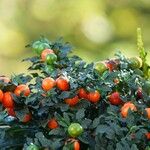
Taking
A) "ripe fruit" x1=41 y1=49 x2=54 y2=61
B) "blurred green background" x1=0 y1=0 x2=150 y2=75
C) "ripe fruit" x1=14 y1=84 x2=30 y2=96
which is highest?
"blurred green background" x1=0 y1=0 x2=150 y2=75

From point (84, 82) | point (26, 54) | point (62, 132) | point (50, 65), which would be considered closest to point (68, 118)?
point (62, 132)

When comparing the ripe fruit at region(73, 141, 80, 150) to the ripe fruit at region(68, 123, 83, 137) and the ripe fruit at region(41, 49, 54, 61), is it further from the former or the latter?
the ripe fruit at region(41, 49, 54, 61)

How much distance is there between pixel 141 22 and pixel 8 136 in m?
4.48

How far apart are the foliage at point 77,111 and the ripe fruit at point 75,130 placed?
0.02m

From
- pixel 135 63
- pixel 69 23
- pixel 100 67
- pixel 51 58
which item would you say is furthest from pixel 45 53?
pixel 69 23

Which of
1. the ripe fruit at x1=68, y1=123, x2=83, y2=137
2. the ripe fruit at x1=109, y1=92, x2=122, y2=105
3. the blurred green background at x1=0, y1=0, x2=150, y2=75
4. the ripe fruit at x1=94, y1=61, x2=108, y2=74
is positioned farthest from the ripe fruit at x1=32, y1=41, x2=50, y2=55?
the blurred green background at x1=0, y1=0, x2=150, y2=75

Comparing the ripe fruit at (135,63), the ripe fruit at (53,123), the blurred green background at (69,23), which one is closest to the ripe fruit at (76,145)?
the ripe fruit at (53,123)

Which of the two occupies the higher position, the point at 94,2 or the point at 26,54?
the point at 94,2

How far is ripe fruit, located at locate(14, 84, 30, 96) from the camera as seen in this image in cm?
180

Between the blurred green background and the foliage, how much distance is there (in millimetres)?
4017

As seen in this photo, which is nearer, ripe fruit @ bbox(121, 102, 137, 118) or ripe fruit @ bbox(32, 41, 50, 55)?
ripe fruit @ bbox(121, 102, 137, 118)

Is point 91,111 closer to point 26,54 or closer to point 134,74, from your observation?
point 134,74

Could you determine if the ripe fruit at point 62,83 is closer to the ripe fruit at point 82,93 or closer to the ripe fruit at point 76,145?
the ripe fruit at point 82,93

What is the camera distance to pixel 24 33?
6.18 metres
